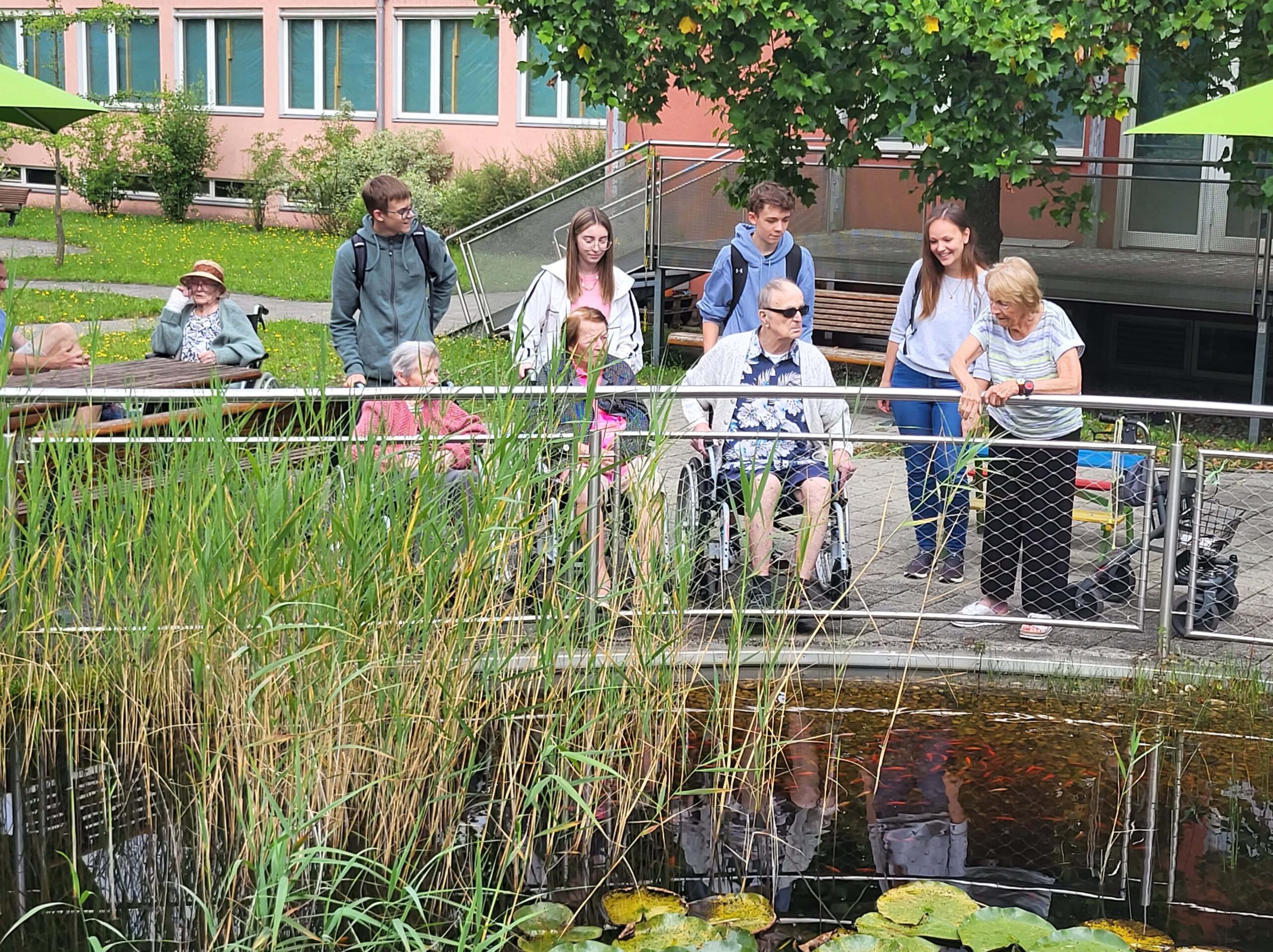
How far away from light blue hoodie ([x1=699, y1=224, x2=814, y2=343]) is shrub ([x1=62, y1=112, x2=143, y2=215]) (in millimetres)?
20524

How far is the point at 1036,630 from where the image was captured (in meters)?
6.55

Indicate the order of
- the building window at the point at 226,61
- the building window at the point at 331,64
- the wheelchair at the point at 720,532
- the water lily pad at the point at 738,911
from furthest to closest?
1. the building window at the point at 226,61
2. the building window at the point at 331,64
3. the wheelchair at the point at 720,532
4. the water lily pad at the point at 738,911

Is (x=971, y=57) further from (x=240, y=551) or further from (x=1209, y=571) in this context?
(x=240, y=551)

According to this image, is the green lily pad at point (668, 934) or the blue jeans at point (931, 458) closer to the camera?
the green lily pad at point (668, 934)

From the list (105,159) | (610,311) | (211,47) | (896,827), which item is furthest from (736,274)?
(211,47)

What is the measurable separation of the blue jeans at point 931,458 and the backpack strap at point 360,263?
247cm

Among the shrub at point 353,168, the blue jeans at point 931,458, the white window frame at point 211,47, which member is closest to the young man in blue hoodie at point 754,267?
the blue jeans at point 931,458

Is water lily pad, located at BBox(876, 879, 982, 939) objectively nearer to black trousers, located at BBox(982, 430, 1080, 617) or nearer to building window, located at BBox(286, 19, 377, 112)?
black trousers, located at BBox(982, 430, 1080, 617)

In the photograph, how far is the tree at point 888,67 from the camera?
982 cm

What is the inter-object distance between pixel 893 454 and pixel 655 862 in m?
5.17

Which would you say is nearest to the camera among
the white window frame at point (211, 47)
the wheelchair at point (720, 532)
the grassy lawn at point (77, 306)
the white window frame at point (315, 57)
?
the wheelchair at point (720, 532)

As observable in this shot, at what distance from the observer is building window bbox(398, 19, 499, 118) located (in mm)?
25219

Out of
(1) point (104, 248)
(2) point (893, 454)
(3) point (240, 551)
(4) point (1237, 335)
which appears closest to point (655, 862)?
(3) point (240, 551)

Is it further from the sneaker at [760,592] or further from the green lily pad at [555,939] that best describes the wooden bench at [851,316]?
the green lily pad at [555,939]
